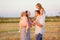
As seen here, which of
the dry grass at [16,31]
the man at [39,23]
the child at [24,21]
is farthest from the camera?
the dry grass at [16,31]

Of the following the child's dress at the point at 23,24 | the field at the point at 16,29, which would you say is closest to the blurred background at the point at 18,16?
the field at the point at 16,29

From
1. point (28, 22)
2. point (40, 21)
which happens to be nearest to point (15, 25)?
point (28, 22)

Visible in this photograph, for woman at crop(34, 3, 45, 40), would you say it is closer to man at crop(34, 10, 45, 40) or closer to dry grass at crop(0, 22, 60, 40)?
man at crop(34, 10, 45, 40)

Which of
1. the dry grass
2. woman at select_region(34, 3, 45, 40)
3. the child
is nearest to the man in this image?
A: woman at select_region(34, 3, 45, 40)

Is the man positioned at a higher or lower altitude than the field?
higher

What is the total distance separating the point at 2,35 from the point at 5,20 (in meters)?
0.83

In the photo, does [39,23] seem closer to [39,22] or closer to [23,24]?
[39,22]

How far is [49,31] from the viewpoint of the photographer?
25.4 ft

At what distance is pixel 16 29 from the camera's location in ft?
25.7

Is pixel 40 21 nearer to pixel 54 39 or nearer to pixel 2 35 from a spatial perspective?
pixel 54 39

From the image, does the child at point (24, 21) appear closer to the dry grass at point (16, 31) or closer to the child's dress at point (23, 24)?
the child's dress at point (23, 24)

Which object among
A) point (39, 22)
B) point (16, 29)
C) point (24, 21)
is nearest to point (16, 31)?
point (16, 29)

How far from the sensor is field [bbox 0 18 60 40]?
7259 mm

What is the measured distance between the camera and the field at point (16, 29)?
726cm
